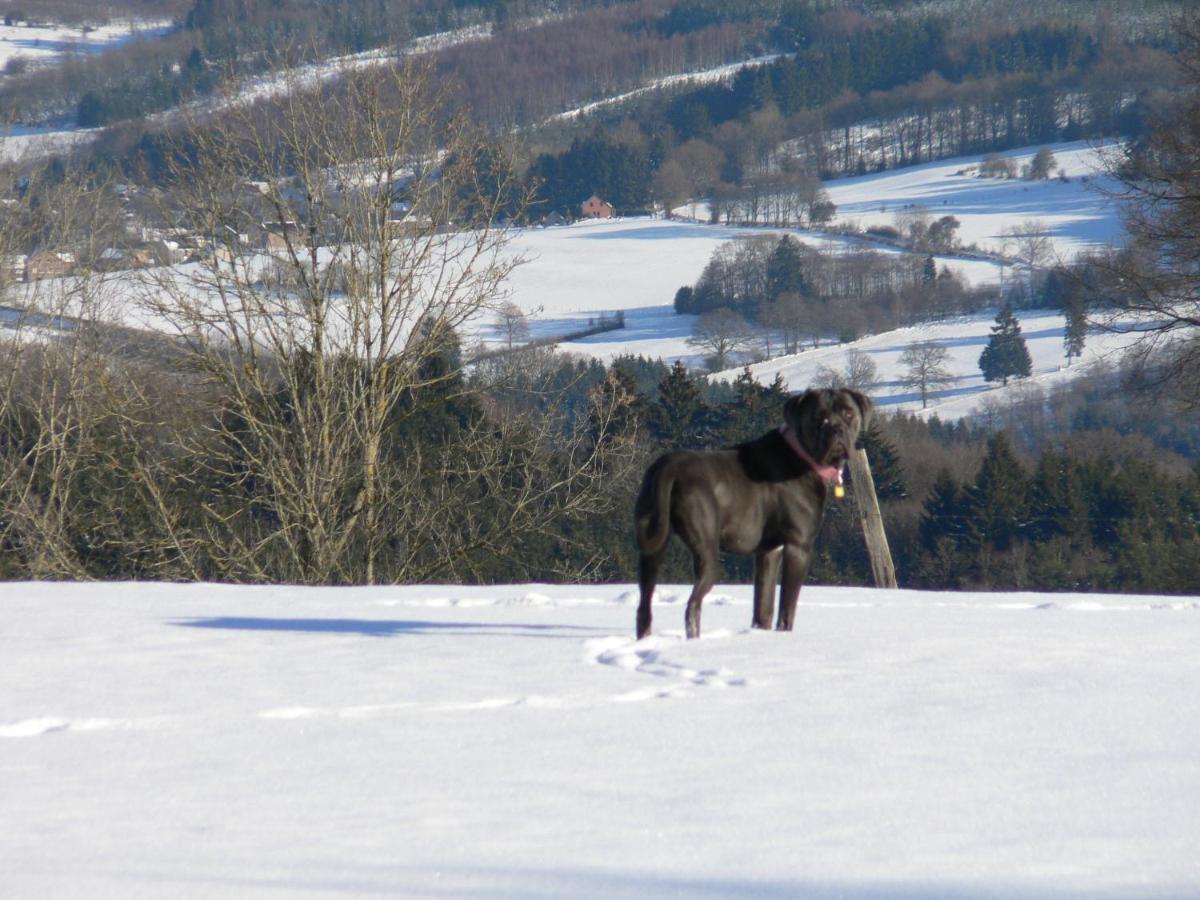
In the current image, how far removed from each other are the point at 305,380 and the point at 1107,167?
2178 centimetres

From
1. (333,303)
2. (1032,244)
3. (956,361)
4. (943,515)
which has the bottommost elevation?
(943,515)

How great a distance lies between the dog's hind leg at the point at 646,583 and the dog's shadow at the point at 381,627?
15.1 inches

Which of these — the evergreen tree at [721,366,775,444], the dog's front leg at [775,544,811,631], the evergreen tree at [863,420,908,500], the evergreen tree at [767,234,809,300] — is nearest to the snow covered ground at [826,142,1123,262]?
the evergreen tree at [767,234,809,300]

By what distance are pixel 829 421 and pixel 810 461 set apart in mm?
244

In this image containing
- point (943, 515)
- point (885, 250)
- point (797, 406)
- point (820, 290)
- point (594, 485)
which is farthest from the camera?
point (885, 250)

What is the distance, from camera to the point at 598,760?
4258 mm

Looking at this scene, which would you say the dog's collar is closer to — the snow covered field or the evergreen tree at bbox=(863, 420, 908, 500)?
the evergreen tree at bbox=(863, 420, 908, 500)

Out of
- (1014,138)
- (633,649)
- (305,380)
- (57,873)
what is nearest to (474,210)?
(305,380)

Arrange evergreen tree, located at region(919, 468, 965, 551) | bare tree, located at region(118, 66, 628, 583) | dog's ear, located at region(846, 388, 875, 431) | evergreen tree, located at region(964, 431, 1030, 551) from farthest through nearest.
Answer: evergreen tree, located at region(919, 468, 965, 551) < evergreen tree, located at region(964, 431, 1030, 551) < bare tree, located at region(118, 66, 628, 583) < dog's ear, located at region(846, 388, 875, 431)

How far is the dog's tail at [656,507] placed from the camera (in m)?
6.48

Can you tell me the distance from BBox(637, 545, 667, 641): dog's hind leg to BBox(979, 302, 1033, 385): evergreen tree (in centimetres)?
7582

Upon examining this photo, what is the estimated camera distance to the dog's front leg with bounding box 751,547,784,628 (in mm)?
6977

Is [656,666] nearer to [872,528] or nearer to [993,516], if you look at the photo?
[872,528]

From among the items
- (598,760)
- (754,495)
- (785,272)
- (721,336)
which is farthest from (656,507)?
(785,272)
